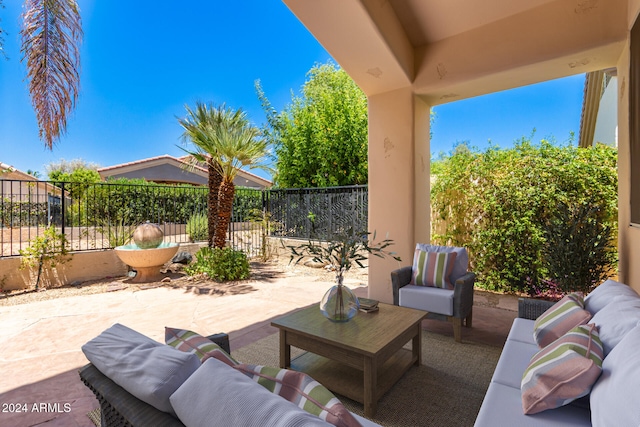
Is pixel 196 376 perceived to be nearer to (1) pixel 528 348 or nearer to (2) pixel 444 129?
(1) pixel 528 348

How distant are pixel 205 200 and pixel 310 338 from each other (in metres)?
6.77

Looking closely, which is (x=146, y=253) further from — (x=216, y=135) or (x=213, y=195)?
(x=216, y=135)

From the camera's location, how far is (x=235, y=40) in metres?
12.1

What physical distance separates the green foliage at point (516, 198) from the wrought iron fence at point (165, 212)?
209 cm

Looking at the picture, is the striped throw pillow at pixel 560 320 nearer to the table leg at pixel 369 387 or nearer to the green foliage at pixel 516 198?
the table leg at pixel 369 387

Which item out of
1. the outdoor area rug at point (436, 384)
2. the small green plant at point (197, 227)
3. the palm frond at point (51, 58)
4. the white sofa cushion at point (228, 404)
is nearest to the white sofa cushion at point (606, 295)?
the outdoor area rug at point (436, 384)

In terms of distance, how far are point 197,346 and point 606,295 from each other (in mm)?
2257

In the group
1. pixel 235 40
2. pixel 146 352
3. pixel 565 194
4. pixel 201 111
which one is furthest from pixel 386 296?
pixel 235 40

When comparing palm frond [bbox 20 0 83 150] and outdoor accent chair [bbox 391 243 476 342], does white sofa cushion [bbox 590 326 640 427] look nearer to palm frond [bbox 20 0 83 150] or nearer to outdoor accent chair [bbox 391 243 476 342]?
outdoor accent chair [bbox 391 243 476 342]

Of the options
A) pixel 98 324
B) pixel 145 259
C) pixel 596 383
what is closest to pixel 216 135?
pixel 145 259

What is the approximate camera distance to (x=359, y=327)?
7.41ft

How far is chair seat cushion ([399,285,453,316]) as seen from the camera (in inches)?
120

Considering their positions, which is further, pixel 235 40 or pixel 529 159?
pixel 235 40

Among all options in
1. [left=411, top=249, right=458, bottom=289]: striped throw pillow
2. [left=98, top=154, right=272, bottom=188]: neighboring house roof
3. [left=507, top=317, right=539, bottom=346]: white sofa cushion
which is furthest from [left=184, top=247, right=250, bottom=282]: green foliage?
[left=98, top=154, right=272, bottom=188]: neighboring house roof
